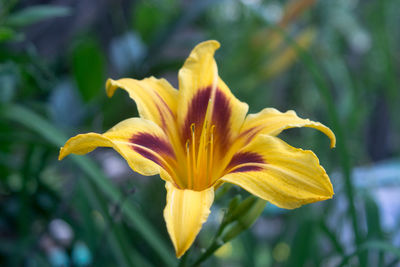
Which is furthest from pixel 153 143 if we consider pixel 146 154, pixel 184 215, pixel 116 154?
pixel 116 154

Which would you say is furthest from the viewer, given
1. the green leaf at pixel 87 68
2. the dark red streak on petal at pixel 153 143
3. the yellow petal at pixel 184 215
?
the green leaf at pixel 87 68

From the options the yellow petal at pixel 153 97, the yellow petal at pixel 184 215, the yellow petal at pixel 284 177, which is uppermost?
the yellow petal at pixel 153 97

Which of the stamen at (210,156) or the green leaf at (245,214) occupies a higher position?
the stamen at (210,156)

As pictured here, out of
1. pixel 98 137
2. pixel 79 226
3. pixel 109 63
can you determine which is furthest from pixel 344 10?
pixel 98 137

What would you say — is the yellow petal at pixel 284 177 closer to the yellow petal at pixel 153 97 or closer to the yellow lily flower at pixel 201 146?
the yellow lily flower at pixel 201 146

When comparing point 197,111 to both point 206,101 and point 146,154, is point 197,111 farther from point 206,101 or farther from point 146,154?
point 146,154

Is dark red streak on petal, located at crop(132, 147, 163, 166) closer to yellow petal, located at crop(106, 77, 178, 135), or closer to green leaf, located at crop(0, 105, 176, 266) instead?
yellow petal, located at crop(106, 77, 178, 135)

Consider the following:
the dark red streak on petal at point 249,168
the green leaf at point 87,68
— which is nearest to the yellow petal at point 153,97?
the dark red streak on petal at point 249,168
